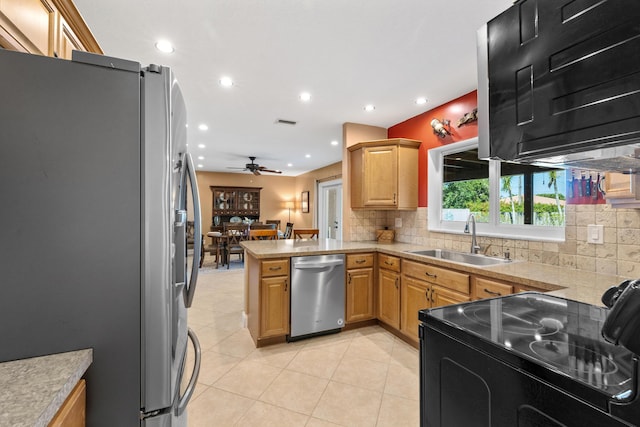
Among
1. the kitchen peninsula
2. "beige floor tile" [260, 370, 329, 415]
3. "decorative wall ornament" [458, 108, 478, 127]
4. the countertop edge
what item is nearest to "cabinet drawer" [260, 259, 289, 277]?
the kitchen peninsula

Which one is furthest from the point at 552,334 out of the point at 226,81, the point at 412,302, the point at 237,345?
the point at 226,81

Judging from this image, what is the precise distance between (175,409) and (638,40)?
5.10ft

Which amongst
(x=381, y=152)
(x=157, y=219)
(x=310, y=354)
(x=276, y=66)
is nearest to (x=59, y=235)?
(x=157, y=219)

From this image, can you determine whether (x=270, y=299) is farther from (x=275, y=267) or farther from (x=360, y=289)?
(x=360, y=289)

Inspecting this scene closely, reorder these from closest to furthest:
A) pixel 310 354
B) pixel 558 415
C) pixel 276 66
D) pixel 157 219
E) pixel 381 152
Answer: pixel 558 415
pixel 157 219
pixel 276 66
pixel 310 354
pixel 381 152

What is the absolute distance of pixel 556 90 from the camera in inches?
26.2

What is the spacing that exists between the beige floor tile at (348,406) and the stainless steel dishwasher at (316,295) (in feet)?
2.40

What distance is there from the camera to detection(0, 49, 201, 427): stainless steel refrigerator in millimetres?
760

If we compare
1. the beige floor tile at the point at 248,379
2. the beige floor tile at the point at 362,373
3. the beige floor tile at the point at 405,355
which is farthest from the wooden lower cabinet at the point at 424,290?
the beige floor tile at the point at 248,379

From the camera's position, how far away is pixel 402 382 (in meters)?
2.14

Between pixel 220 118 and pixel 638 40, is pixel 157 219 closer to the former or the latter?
pixel 638 40

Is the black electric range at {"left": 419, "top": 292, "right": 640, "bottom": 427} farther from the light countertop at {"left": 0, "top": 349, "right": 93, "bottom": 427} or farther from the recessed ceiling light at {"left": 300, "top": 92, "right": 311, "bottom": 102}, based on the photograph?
the recessed ceiling light at {"left": 300, "top": 92, "right": 311, "bottom": 102}

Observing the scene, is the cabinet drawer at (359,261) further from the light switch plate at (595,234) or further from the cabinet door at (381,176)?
the light switch plate at (595,234)

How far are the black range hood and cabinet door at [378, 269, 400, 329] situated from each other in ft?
7.14
